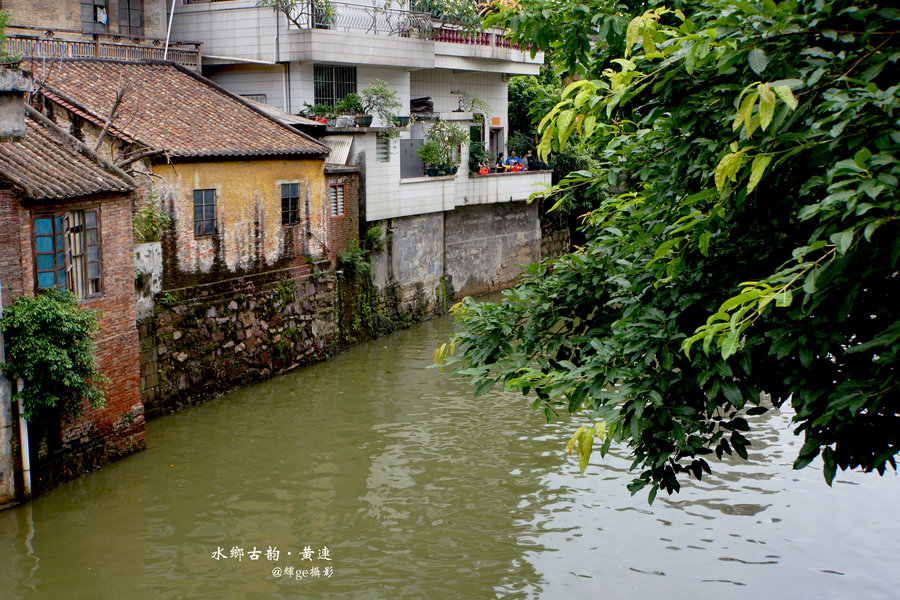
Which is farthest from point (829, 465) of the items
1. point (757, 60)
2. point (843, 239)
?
point (757, 60)

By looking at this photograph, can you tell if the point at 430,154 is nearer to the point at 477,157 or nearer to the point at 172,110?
the point at 477,157

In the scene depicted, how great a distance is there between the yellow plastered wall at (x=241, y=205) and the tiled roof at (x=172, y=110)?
13.8 inches

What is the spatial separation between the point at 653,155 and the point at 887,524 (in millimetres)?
7678

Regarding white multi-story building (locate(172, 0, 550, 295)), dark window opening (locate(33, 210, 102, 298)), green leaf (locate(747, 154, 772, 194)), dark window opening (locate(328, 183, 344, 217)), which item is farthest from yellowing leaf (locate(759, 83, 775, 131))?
dark window opening (locate(328, 183, 344, 217))

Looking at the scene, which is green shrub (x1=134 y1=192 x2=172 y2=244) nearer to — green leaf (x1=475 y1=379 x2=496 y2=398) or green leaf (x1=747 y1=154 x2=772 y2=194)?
green leaf (x1=475 y1=379 x2=496 y2=398)

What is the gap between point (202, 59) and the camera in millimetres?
23531

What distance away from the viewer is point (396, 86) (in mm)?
25516

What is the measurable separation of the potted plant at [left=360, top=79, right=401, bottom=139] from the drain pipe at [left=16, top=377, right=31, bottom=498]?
12.5m

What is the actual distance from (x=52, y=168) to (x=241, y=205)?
17.7 ft

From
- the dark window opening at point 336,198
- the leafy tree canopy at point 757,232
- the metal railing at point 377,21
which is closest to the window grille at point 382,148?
the dark window opening at point 336,198

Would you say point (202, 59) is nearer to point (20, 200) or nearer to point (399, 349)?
point (399, 349)

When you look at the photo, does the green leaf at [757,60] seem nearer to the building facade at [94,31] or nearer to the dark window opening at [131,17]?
the building facade at [94,31]

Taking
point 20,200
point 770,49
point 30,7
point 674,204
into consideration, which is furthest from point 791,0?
point 30,7

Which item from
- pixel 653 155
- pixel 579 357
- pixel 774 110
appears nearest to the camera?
pixel 774 110
